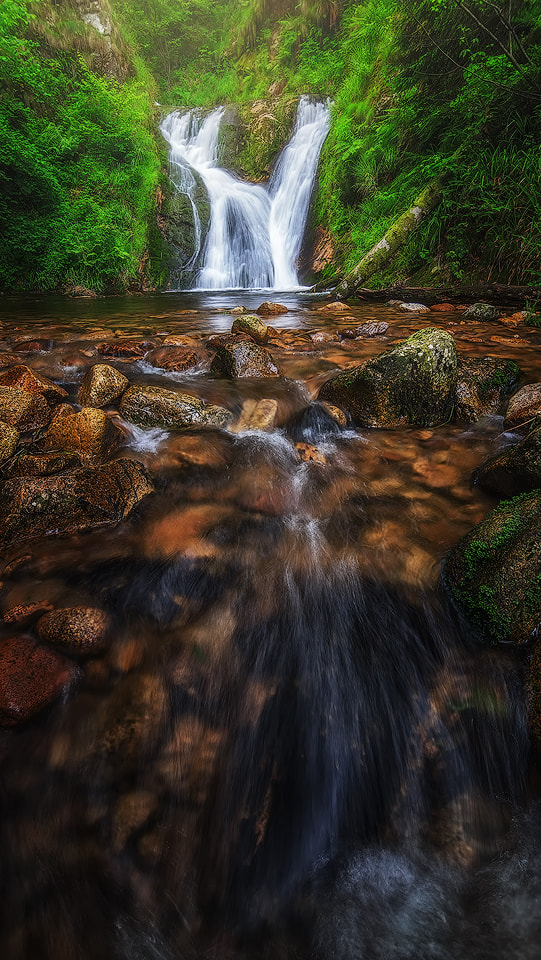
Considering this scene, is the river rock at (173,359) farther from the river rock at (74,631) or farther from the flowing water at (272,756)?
the river rock at (74,631)

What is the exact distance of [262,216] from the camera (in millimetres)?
13617

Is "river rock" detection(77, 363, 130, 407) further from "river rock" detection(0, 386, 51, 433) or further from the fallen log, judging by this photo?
the fallen log

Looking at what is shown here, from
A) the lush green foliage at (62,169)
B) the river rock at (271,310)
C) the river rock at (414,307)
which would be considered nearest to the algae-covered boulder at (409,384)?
the river rock at (414,307)

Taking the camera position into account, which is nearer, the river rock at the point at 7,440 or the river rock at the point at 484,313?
the river rock at the point at 7,440

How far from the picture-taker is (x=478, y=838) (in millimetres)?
1352

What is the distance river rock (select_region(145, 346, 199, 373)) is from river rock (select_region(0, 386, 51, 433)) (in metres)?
1.55

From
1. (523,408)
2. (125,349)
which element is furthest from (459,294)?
(125,349)

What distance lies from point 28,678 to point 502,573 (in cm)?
193

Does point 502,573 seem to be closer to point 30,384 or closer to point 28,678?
point 28,678

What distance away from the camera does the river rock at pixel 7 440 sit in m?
2.75

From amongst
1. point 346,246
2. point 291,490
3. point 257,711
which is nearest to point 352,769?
point 257,711

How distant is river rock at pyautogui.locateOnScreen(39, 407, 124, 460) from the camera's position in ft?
9.57

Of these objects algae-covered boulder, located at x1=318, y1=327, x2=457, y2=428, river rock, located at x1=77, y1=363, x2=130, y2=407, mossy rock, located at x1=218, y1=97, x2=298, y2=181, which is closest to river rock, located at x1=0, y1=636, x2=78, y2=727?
river rock, located at x1=77, y1=363, x2=130, y2=407

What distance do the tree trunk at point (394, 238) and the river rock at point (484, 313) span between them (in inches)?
104
